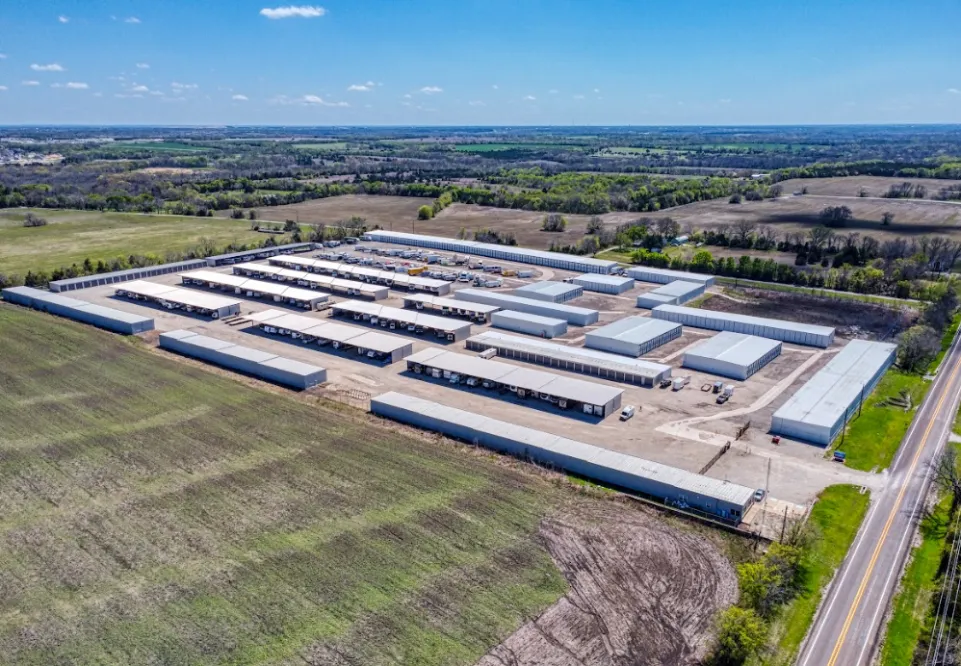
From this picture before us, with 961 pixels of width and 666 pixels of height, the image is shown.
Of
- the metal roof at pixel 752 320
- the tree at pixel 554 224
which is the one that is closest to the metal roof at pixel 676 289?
the metal roof at pixel 752 320

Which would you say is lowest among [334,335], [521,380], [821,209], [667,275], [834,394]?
[834,394]

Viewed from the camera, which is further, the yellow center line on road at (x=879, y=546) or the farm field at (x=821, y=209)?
the farm field at (x=821, y=209)

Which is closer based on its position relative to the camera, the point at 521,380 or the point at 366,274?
the point at 521,380

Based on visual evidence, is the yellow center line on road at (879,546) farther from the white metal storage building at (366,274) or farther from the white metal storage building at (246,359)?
the white metal storage building at (366,274)

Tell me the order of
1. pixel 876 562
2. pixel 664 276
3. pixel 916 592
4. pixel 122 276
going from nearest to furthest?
pixel 916 592 → pixel 876 562 → pixel 122 276 → pixel 664 276

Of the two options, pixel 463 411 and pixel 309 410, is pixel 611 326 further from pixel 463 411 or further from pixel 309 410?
pixel 309 410

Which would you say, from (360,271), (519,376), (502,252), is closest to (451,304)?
(360,271)

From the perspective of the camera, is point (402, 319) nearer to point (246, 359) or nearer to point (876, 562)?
point (246, 359)
